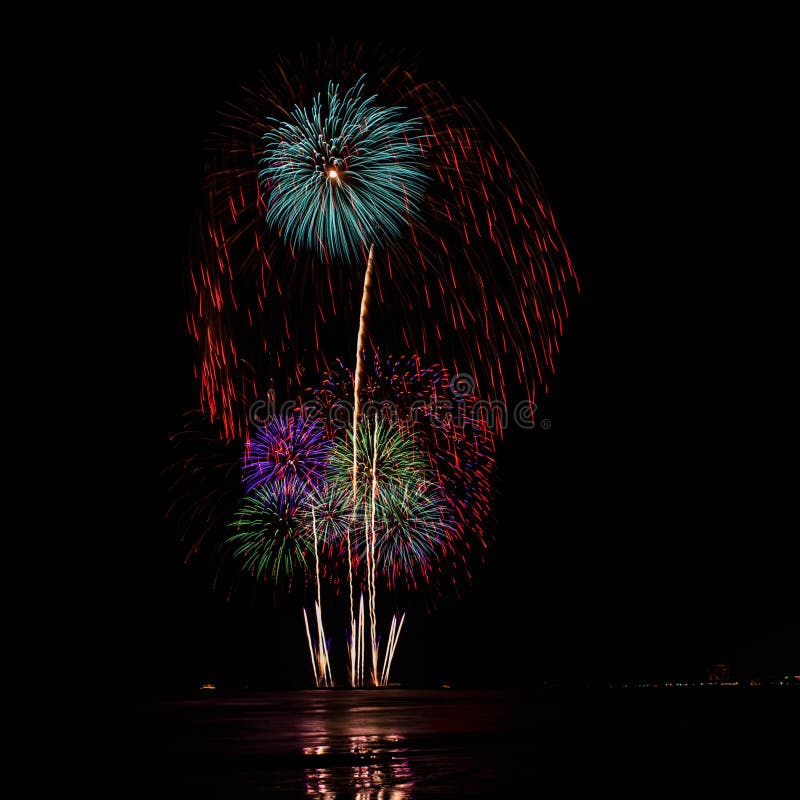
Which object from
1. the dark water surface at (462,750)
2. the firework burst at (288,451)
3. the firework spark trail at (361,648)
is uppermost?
the firework burst at (288,451)

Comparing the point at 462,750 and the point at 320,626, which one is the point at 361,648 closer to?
the point at 320,626

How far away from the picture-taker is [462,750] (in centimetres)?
1106

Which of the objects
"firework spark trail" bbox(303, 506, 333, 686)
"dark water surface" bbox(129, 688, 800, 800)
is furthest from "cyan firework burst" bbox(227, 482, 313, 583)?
"dark water surface" bbox(129, 688, 800, 800)

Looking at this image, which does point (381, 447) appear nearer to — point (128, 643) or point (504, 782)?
point (504, 782)

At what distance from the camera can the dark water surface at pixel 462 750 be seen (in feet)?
28.0

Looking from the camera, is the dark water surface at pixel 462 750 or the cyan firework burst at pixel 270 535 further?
the cyan firework burst at pixel 270 535

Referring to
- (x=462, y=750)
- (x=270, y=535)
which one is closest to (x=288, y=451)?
(x=270, y=535)

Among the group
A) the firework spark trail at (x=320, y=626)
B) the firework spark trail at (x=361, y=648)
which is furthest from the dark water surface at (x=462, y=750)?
the firework spark trail at (x=361, y=648)

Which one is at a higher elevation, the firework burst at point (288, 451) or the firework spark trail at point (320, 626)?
the firework burst at point (288, 451)

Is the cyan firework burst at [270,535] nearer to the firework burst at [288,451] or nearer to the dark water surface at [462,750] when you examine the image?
the firework burst at [288,451]

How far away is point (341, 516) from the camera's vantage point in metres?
35.6

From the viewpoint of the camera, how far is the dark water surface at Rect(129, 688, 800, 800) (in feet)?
28.0

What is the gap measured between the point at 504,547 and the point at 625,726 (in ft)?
198

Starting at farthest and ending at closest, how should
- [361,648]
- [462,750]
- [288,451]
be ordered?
[361,648] → [288,451] → [462,750]
